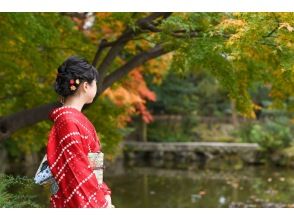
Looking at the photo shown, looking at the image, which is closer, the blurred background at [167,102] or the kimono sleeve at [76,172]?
the kimono sleeve at [76,172]

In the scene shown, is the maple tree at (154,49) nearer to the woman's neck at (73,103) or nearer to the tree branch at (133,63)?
the tree branch at (133,63)

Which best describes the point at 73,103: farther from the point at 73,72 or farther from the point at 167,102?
the point at 167,102

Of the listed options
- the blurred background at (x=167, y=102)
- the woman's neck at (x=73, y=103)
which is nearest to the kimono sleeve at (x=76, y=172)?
the woman's neck at (x=73, y=103)

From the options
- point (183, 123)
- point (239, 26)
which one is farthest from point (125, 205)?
point (183, 123)

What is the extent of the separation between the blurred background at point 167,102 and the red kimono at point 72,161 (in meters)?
0.93

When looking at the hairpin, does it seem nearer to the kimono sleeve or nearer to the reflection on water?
the kimono sleeve

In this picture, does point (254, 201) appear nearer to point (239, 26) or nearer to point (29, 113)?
point (29, 113)

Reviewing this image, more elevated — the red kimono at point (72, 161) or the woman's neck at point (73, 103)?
the woman's neck at point (73, 103)

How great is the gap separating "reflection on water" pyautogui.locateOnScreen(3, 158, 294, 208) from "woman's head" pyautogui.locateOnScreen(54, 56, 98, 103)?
5.98 metres

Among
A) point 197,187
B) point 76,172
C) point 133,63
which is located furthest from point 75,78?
point 197,187

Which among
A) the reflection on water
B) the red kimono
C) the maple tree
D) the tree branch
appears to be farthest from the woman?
the reflection on water

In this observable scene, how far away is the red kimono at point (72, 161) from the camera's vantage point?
94.9 inches

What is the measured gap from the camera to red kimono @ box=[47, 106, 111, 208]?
2410 millimetres

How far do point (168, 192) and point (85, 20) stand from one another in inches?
181
